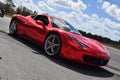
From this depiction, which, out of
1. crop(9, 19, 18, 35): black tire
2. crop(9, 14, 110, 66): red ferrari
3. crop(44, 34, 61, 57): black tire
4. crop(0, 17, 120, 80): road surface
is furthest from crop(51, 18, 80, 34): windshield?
crop(9, 19, 18, 35): black tire

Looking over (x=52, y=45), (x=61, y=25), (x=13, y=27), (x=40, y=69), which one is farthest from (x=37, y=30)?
(x=40, y=69)

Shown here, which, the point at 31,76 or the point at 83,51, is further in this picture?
the point at 83,51

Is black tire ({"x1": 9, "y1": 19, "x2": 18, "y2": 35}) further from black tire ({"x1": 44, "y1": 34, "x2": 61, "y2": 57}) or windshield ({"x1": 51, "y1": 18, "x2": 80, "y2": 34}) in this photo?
black tire ({"x1": 44, "y1": 34, "x2": 61, "y2": 57})

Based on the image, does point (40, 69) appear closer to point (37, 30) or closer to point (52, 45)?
point (52, 45)

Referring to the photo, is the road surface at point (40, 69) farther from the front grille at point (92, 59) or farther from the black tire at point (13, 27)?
the black tire at point (13, 27)

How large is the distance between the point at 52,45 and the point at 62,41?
0.55 m

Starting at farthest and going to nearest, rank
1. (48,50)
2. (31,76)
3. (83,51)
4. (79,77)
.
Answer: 1. (48,50)
2. (83,51)
3. (79,77)
4. (31,76)

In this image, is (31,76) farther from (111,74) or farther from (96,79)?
(111,74)

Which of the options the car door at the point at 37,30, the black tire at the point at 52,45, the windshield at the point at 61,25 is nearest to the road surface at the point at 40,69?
the black tire at the point at 52,45

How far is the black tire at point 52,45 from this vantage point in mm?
7748

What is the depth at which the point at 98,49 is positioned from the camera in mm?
7414

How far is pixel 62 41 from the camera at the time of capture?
298 inches

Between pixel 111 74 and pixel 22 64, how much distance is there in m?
2.56

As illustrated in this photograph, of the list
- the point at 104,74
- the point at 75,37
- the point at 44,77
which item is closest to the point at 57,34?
the point at 75,37
